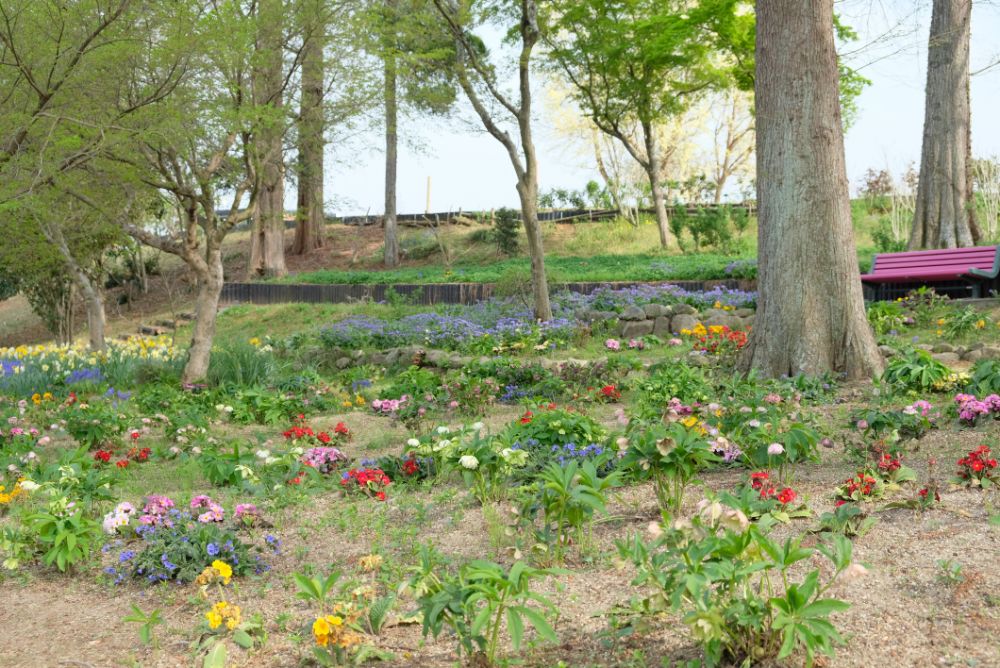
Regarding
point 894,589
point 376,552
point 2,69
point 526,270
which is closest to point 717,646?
point 894,589

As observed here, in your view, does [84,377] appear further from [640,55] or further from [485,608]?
[640,55]

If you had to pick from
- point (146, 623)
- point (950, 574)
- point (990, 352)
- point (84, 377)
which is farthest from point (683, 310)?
point (146, 623)

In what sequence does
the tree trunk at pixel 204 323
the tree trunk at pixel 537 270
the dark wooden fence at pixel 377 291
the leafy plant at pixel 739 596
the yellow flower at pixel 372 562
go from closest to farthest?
the leafy plant at pixel 739 596
the yellow flower at pixel 372 562
the tree trunk at pixel 204 323
the tree trunk at pixel 537 270
the dark wooden fence at pixel 377 291

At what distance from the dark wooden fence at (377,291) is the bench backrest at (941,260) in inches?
69.1

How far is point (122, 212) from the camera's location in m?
9.81

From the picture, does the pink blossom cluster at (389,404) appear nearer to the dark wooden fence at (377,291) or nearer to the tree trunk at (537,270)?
the tree trunk at (537,270)

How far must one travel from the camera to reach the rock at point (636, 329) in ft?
35.2

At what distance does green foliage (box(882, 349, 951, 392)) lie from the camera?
6.02m

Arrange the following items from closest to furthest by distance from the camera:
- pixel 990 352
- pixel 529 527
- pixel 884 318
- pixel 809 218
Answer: pixel 529 527, pixel 809 218, pixel 990 352, pixel 884 318

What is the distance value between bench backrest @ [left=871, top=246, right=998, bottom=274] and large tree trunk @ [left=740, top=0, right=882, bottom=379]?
175 inches

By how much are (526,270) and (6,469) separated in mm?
9307

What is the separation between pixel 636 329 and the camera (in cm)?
1079

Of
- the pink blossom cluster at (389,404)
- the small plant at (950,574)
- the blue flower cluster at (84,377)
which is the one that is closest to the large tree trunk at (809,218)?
the pink blossom cluster at (389,404)

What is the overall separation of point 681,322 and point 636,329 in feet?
1.83
